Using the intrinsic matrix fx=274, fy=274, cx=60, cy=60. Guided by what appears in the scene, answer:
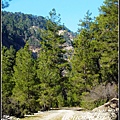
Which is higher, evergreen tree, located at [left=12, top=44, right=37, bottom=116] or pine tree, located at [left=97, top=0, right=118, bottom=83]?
pine tree, located at [left=97, top=0, right=118, bottom=83]

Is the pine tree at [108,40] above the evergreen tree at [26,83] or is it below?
above

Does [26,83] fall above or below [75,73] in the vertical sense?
below

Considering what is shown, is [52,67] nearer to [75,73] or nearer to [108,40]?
[75,73]

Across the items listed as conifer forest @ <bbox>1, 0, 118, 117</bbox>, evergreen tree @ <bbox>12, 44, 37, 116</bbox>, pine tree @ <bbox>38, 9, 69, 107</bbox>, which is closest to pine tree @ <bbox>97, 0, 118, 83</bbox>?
conifer forest @ <bbox>1, 0, 118, 117</bbox>

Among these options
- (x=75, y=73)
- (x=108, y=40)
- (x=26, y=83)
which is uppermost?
(x=108, y=40)

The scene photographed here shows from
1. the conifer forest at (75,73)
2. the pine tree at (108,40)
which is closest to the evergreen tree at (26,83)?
the conifer forest at (75,73)

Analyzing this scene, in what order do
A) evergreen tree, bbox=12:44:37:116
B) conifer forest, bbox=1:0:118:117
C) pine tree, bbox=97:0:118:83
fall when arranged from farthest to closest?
evergreen tree, bbox=12:44:37:116
conifer forest, bbox=1:0:118:117
pine tree, bbox=97:0:118:83

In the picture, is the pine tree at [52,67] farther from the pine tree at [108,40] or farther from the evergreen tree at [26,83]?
the pine tree at [108,40]

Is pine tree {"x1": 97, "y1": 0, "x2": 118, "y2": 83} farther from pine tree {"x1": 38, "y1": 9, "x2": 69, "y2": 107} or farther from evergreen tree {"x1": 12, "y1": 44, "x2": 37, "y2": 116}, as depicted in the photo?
evergreen tree {"x1": 12, "y1": 44, "x2": 37, "y2": 116}

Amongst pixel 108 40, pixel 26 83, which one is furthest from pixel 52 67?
pixel 108 40

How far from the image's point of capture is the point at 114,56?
15.7 m

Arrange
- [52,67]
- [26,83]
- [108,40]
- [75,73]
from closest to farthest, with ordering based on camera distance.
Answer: [108,40] → [26,83] → [75,73] → [52,67]

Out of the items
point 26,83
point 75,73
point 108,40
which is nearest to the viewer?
point 108,40

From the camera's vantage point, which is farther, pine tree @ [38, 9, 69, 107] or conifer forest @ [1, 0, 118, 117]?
pine tree @ [38, 9, 69, 107]
